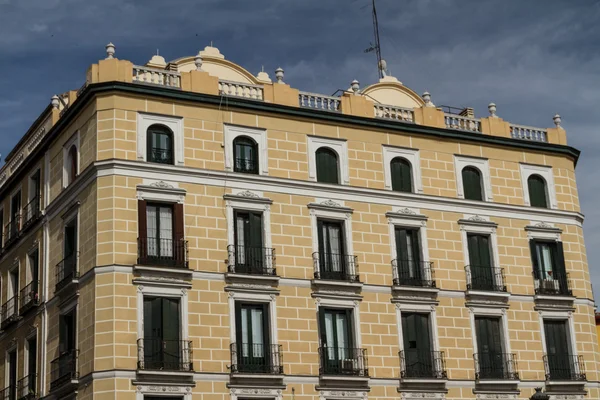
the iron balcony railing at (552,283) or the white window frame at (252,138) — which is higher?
the white window frame at (252,138)

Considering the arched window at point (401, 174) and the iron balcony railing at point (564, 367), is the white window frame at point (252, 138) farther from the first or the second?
the iron balcony railing at point (564, 367)

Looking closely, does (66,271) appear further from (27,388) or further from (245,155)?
(245,155)

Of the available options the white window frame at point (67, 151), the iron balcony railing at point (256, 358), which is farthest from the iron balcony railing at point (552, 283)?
the white window frame at point (67, 151)

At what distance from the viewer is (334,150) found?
45.8 metres

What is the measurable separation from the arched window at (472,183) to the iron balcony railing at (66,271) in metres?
16.8

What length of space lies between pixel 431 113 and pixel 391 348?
424 inches

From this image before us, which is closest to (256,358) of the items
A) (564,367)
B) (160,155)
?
(160,155)

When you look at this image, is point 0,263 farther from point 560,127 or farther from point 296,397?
point 560,127

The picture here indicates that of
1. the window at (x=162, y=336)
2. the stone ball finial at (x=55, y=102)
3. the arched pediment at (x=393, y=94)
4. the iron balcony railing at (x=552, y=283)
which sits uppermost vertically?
the arched pediment at (x=393, y=94)

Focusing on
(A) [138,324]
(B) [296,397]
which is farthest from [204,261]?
(B) [296,397]

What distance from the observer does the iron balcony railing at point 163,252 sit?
40781 millimetres

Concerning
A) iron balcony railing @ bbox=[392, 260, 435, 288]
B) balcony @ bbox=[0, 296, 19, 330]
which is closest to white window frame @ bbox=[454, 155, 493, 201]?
iron balcony railing @ bbox=[392, 260, 435, 288]

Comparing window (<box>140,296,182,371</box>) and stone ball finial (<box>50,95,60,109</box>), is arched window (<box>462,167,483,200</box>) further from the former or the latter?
stone ball finial (<box>50,95,60,109</box>)

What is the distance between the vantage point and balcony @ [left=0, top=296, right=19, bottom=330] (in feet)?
155
